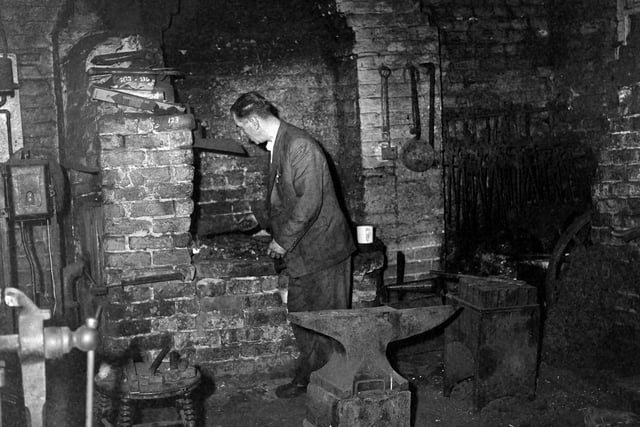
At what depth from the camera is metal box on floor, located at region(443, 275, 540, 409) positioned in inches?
158

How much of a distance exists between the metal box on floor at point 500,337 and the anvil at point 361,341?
542 mm

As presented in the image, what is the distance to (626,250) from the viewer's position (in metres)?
4.72

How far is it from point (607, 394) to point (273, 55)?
3491mm

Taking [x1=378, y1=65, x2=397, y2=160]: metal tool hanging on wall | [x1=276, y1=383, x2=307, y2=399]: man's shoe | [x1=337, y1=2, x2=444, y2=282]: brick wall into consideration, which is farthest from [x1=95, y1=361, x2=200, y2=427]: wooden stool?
[x1=378, y1=65, x2=397, y2=160]: metal tool hanging on wall

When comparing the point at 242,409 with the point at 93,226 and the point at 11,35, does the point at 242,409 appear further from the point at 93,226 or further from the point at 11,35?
the point at 11,35

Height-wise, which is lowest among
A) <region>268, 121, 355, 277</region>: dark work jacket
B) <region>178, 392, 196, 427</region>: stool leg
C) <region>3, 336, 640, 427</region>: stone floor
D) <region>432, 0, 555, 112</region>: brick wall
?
<region>3, 336, 640, 427</region>: stone floor

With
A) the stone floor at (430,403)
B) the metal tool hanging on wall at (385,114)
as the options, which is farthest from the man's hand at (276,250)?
the metal tool hanging on wall at (385,114)

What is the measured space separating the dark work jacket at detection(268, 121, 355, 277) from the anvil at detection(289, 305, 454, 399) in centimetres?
69

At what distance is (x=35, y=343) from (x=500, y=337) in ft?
9.21

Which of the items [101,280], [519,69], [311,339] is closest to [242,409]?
[311,339]

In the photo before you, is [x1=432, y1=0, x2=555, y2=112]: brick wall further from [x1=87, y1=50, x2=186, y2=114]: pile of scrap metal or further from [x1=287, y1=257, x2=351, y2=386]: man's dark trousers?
[x1=87, y1=50, x2=186, y2=114]: pile of scrap metal

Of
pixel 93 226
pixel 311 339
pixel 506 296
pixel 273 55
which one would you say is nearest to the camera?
pixel 506 296

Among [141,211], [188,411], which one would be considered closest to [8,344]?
[188,411]

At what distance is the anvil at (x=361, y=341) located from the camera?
139 inches
